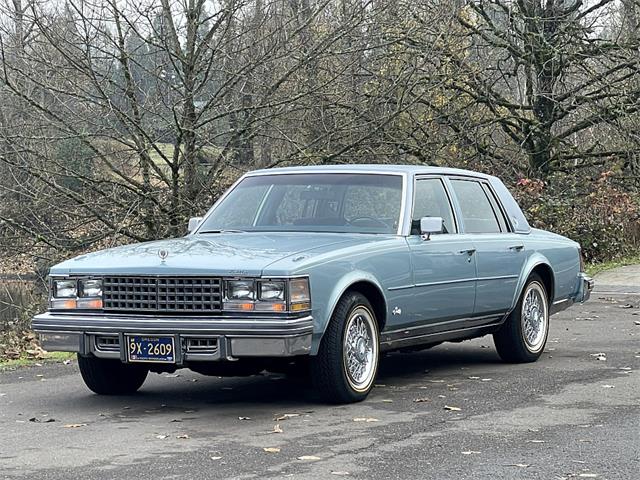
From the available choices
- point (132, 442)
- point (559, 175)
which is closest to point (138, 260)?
point (132, 442)

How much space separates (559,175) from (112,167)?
1129 centimetres

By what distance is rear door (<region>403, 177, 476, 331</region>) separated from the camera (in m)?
8.95

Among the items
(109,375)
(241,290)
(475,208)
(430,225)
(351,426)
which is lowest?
(351,426)

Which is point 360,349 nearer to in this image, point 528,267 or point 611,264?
point 528,267

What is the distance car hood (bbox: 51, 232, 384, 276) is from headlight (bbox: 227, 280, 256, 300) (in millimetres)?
64

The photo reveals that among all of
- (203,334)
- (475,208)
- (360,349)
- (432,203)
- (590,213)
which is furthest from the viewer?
(590,213)

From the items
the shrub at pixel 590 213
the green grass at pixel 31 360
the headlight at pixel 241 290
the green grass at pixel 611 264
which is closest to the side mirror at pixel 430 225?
the headlight at pixel 241 290

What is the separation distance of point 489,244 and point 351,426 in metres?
3.20

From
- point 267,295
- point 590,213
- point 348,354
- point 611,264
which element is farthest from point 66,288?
point 590,213

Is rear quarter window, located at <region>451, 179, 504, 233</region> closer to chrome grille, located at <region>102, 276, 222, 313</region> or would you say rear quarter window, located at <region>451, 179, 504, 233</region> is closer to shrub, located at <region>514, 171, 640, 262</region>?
chrome grille, located at <region>102, 276, 222, 313</region>

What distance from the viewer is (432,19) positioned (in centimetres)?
1767

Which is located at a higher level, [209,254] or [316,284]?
[209,254]

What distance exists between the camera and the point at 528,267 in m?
10.4

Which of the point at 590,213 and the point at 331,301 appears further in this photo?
the point at 590,213
